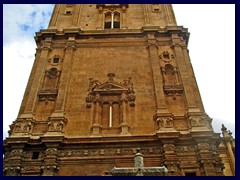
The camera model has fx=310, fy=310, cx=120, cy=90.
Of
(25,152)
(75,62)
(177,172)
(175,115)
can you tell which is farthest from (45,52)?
(177,172)

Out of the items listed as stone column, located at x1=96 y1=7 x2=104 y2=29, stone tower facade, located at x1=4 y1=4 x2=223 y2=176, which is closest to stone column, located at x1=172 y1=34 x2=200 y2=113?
stone tower facade, located at x1=4 y1=4 x2=223 y2=176

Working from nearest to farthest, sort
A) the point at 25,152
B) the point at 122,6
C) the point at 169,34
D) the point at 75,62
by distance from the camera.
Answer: the point at 25,152 < the point at 75,62 < the point at 169,34 < the point at 122,6

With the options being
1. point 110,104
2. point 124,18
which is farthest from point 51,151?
point 124,18

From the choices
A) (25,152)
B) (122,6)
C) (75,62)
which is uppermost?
(122,6)

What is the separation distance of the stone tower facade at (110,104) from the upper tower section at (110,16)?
0.55 ft

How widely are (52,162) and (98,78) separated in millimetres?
6881

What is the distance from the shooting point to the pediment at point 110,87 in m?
19.0

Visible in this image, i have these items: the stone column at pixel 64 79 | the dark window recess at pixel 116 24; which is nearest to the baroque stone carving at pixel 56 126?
the stone column at pixel 64 79

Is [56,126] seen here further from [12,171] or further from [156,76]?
[156,76]

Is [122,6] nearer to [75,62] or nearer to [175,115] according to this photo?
[75,62]

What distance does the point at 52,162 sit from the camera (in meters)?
15.0

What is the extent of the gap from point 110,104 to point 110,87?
4.15ft

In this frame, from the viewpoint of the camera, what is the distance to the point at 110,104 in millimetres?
18484

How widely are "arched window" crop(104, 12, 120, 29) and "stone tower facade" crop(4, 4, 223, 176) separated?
23 cm
